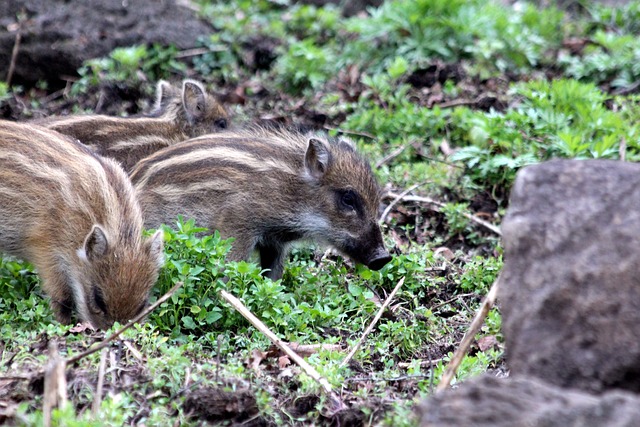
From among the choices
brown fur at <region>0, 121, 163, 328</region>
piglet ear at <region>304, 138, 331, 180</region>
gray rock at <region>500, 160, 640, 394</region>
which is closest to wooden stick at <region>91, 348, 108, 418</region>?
brown fur at <region>0, 121, 163, 328</region>

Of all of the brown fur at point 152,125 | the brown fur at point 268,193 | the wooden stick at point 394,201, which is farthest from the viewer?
the brown fur at point 152,125

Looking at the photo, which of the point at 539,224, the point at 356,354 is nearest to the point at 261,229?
the point at 356,354

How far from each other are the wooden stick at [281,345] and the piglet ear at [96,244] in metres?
0.76

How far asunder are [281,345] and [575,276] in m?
1.93

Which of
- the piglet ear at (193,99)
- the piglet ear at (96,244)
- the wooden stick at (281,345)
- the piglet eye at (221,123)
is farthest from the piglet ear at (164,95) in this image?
the wooden stick at (281,345)

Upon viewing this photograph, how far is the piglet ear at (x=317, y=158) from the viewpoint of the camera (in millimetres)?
6602

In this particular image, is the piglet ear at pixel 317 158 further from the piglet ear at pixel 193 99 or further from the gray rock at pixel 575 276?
the gray rock at pixel 575 276

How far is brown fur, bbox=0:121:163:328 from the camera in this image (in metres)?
5.45

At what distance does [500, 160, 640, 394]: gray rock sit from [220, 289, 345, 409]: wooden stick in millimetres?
1185

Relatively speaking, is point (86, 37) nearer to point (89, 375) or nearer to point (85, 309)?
point (85, 309)

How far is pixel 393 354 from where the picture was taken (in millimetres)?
5449

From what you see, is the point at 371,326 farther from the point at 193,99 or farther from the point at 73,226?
the point at 193,99

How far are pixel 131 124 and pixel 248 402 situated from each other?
4021 millimetres

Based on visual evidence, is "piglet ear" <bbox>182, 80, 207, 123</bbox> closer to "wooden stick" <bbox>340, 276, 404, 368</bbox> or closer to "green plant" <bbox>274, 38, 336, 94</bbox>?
"green plant" <bbox>274, 38, 336, 94</bbox>
